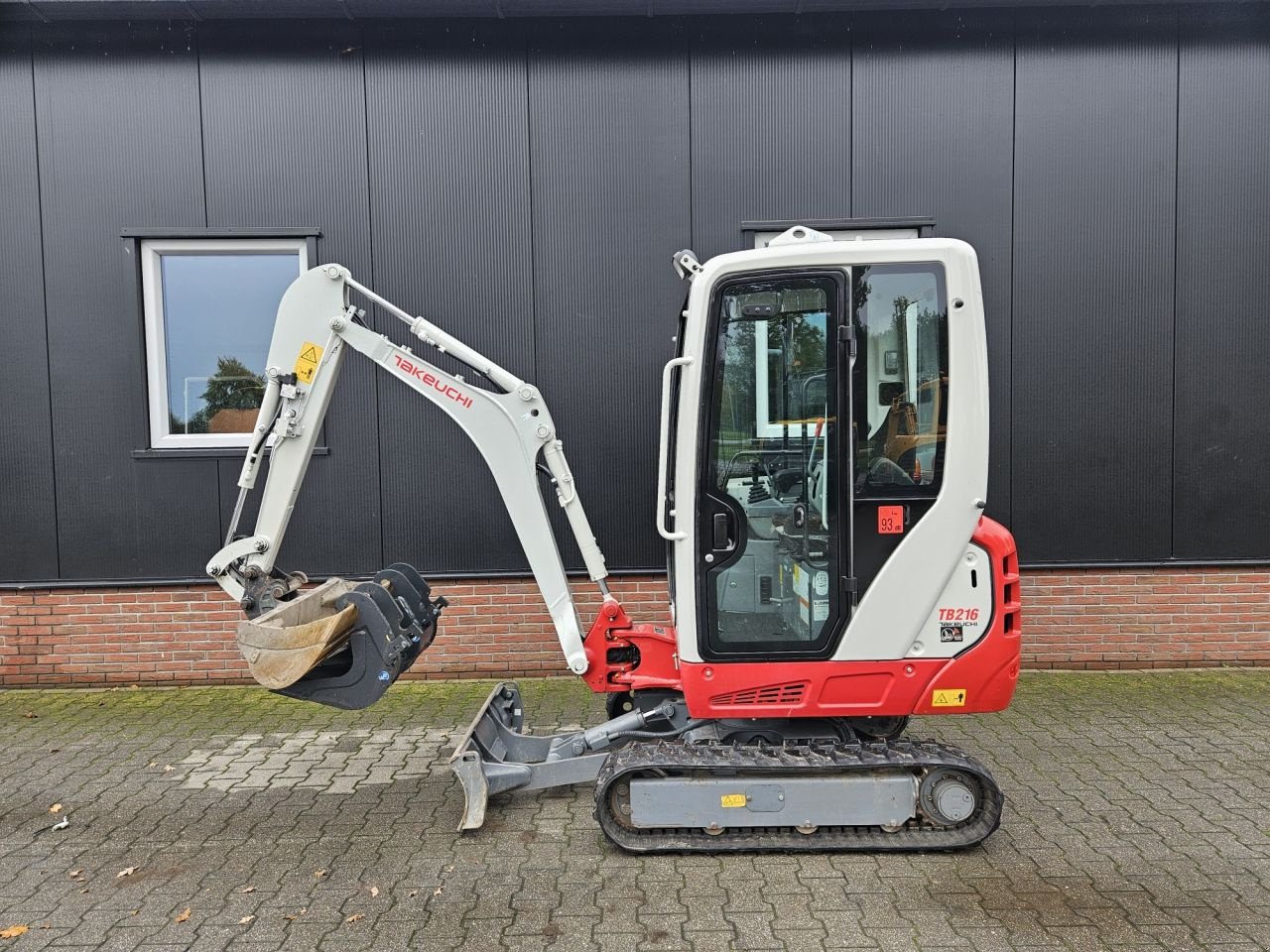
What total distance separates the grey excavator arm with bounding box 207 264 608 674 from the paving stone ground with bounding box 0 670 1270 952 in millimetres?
1091

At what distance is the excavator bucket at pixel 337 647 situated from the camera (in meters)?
3.56

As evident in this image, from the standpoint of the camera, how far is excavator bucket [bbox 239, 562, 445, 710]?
3561 millimetres

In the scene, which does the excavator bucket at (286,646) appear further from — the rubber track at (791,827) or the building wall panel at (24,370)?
the building wall panel at (24,370)

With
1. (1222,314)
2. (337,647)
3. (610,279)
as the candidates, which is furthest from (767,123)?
(337,647)

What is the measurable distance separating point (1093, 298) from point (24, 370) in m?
8.34

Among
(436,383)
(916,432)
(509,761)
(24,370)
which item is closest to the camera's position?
(916,432)

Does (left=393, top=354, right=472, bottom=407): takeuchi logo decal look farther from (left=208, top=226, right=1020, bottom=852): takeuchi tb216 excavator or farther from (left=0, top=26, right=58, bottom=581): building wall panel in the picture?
(left=0, top=26, right=58, bottom=581): building wall panel

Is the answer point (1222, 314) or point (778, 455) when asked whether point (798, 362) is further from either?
point (1222, 314)

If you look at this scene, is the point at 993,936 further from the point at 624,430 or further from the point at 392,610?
the point at 624,430

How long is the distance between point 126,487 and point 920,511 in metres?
5.85

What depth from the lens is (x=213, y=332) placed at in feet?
20.7

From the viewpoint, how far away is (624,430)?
6.18 meters

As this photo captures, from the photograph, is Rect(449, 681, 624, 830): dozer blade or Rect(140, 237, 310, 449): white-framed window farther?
Rect(140, 237, 310, 449): white-framed window

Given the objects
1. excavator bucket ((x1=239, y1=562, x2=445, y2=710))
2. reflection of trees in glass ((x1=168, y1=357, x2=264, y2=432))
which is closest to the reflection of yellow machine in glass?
excavator bucket ((x1=239, y1=562, x2=445, y2=710))
